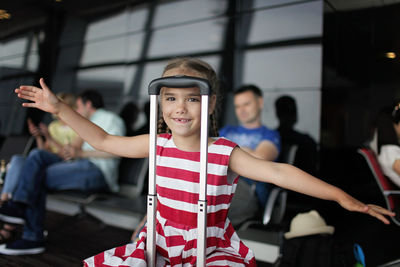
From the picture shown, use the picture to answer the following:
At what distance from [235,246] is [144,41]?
3.99 meters

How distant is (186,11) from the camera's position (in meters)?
4.56

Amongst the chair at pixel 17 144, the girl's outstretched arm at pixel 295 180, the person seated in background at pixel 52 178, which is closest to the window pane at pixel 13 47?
the person seated in background at pixel 52 178

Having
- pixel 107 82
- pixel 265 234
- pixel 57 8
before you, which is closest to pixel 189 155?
pixel 265 234

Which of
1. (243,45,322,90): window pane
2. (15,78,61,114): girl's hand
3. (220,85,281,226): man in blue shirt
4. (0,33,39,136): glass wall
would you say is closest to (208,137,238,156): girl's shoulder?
(15,78,61,114): girl's hand

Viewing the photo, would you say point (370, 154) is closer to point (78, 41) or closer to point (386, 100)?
point (386, 100)

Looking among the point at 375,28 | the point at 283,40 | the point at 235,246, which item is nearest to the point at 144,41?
the point at 283,40

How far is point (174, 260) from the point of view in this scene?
4.20 ft

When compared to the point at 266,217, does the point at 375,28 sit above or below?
above

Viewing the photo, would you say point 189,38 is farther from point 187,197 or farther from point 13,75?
point 187,197

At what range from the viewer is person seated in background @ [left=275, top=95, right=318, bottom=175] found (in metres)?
3.53

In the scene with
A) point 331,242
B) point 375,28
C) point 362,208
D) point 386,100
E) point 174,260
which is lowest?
point 331,242

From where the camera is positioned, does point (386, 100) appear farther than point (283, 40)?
No

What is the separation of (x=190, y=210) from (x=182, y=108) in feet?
1.24

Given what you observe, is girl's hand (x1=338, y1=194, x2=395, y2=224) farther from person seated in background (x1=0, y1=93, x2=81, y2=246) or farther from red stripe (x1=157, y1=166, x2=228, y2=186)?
person seated in background (x1=0, y1=93, x2=81, y2=246)
